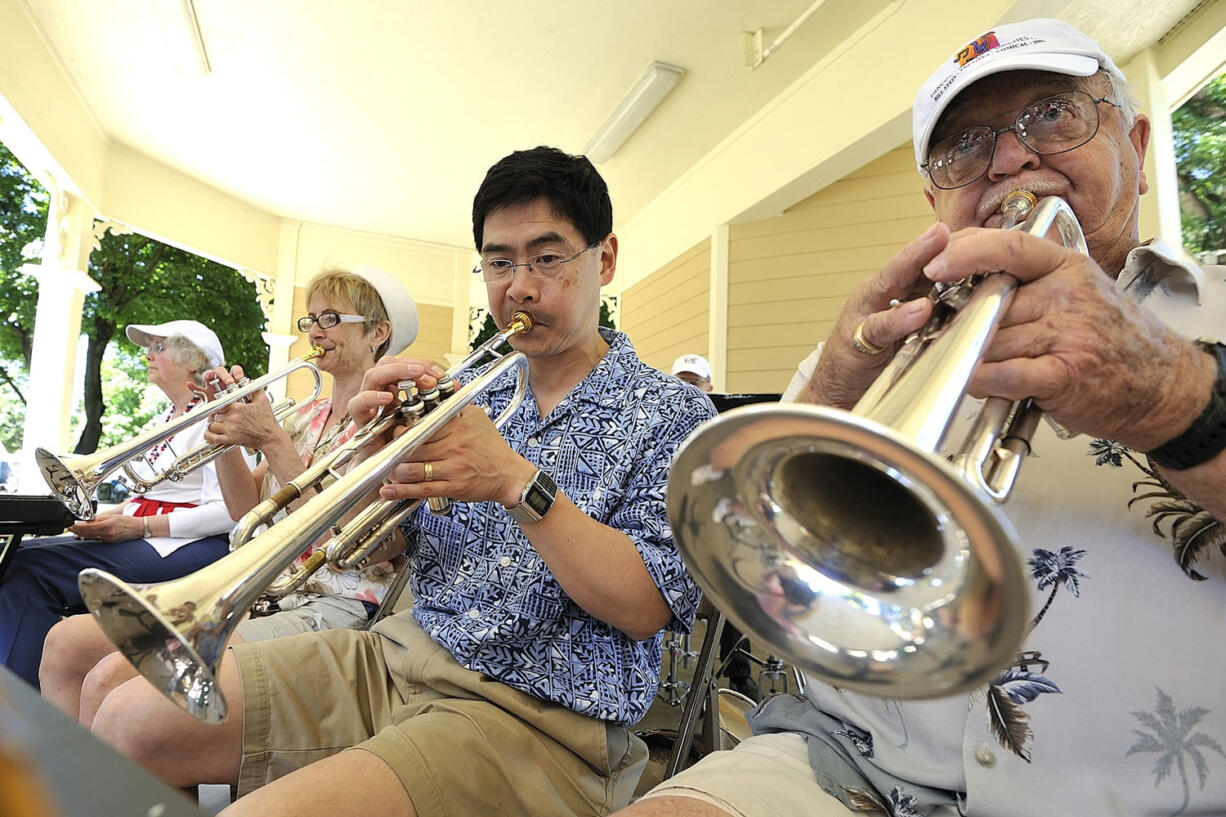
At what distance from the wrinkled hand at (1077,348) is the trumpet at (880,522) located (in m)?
0.03

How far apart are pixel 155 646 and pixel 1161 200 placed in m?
4.45

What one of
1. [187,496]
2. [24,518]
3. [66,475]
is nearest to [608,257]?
[66,475]

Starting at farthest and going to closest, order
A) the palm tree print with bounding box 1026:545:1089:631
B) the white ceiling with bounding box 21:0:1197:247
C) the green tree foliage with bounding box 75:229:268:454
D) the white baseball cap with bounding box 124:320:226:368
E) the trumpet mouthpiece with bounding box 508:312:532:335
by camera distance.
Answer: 1. the green tree foliage with bounding box 75:229:268:454
2. the white ceiling with bounding box 21:0:1197:247
3. the white baseball cap with bounding box 124:320:226:368
4. the trumpet mouthpiece with bounding box 508:312:532:335
5. the palm tree print with bounding box 1026:545:1089:631

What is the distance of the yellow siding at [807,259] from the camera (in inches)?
217

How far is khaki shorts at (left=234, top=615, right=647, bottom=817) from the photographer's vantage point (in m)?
1.15

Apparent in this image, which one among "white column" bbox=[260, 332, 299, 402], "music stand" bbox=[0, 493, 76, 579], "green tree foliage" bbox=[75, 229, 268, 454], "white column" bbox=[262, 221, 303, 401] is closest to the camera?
"music stand" bbox=[0, 493, 76, 579]

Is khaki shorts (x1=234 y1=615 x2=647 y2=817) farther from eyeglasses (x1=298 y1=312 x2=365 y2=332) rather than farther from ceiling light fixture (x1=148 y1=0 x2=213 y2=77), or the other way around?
ceiling light fixture (x1=148 y1=0 x2=213 y2=77)

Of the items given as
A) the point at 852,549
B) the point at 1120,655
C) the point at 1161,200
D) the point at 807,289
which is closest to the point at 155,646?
the point at 852,549

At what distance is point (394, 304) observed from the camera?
2947 millimetres

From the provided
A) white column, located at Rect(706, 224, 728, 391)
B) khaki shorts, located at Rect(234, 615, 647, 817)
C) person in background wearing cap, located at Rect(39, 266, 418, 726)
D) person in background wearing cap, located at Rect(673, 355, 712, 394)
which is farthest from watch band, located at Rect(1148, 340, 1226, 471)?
white column, located at Rect(706, 224, 728, 391)

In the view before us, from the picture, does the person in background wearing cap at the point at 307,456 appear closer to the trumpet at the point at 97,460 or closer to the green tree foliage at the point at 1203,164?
the trumpet at the point at 97,460

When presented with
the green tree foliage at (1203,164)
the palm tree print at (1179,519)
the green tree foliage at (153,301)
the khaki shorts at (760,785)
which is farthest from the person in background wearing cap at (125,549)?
the green tree foliage at (153,301)

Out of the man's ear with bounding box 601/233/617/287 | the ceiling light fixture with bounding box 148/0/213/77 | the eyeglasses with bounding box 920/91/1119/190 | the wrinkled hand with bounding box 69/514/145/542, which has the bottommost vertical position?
the wrinkled hand with bounding box 69/514/145/542

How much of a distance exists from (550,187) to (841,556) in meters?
1.19
